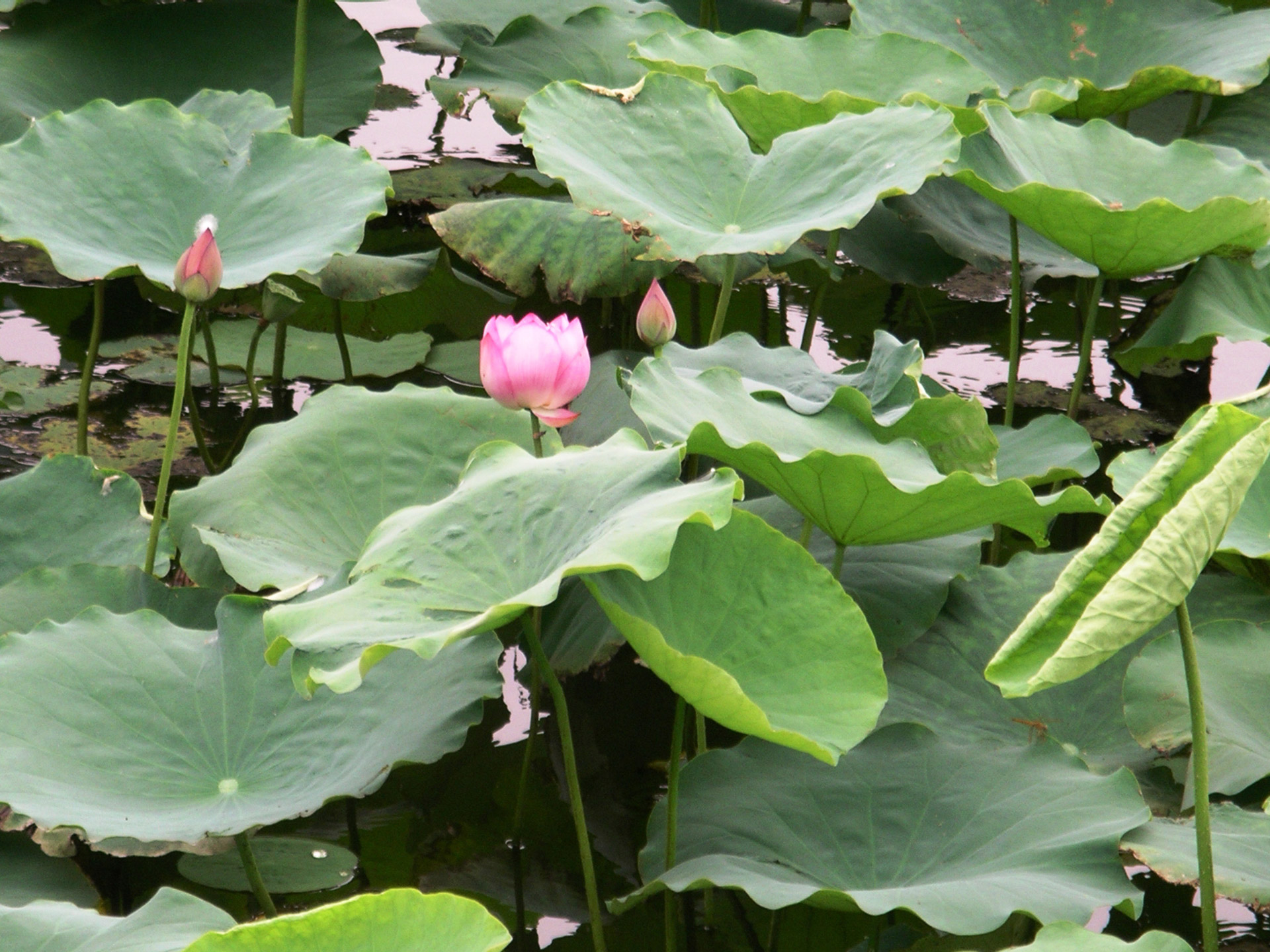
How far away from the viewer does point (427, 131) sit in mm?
3420

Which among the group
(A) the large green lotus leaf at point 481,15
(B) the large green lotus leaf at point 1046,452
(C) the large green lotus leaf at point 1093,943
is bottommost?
(C) the large green lotus leaf at point 1093,943

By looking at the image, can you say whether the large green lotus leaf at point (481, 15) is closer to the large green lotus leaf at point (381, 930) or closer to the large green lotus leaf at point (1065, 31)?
the large green lotus leaf at point (1065, 31)

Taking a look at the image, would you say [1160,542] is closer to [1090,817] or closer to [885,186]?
[1090,817]

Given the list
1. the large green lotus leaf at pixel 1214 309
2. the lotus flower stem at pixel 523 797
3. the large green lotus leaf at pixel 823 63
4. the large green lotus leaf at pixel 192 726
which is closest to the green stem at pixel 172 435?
the large green lotus leaf at pixel 192 726

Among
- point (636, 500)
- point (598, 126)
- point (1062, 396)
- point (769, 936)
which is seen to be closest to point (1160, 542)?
point (636, 500)

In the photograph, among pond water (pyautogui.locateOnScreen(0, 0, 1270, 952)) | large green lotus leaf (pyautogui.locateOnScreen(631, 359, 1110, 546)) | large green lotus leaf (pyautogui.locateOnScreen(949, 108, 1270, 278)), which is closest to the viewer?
large green lotus leaf (pyautogui.locateOnScreen(631, 359, 1110, 546))

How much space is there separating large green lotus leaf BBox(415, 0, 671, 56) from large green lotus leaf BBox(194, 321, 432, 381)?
0.62m

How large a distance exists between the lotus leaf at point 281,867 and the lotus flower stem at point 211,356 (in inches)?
44.2

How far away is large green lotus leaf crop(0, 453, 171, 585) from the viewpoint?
1.58m

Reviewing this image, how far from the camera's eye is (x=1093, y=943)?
39.1 inches

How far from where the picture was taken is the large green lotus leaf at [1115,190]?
67.2 inches

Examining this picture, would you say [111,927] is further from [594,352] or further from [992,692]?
[594,352]

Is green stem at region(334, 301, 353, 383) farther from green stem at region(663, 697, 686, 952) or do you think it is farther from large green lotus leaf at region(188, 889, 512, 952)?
large green lotus leaf at region(188, 889, 512, 952)

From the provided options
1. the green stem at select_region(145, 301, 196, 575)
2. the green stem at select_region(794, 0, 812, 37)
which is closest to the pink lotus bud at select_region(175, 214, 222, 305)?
the green stem at select_region(145, 301, 196, 575)
